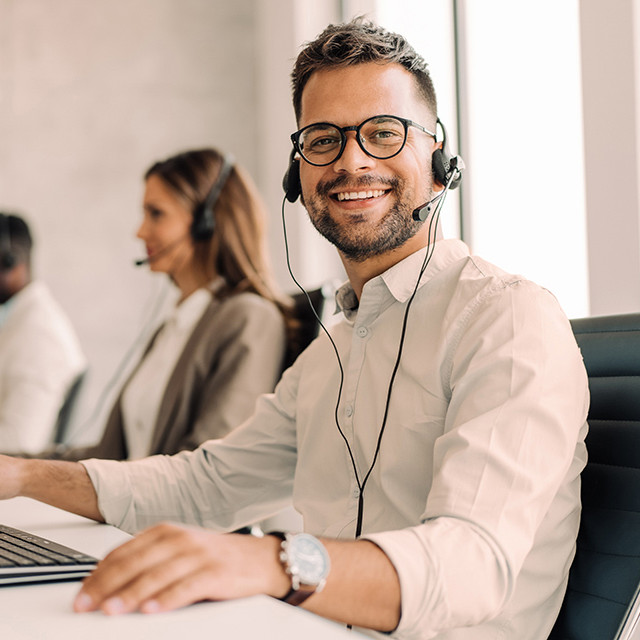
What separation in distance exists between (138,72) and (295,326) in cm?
198

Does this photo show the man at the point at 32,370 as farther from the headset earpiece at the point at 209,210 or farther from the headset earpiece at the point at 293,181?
the headset earpiece at the point at 293,181

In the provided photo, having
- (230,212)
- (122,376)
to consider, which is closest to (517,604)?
(230,212)

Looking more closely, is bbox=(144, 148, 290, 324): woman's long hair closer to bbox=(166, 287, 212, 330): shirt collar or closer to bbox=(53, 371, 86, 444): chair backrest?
bbox=(166, 287, 212, 330): shirt collar

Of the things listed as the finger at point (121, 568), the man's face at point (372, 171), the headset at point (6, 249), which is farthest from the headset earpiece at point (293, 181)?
the headset at point (6, 249)

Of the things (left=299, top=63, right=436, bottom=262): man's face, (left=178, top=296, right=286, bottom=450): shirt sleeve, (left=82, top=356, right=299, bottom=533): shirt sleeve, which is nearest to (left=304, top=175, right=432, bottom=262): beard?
(left=299, top=63, right=436, bottom=262): man's face

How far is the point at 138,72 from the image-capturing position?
142 inches

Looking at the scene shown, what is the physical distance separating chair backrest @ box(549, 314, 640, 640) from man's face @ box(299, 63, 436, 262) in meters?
0.35

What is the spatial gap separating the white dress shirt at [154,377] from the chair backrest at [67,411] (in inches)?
17.5

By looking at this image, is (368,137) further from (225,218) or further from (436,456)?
(225,218)

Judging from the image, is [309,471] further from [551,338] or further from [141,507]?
[551,338]

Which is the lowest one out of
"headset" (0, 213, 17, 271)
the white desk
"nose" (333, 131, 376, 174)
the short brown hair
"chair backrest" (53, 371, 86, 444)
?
"chair backrest" (53, 371, 86, 444)

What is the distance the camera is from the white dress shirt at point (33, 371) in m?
2.86

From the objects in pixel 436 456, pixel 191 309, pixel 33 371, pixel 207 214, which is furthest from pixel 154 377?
pixel 436 456

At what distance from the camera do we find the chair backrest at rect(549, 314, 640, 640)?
0.90 metres
